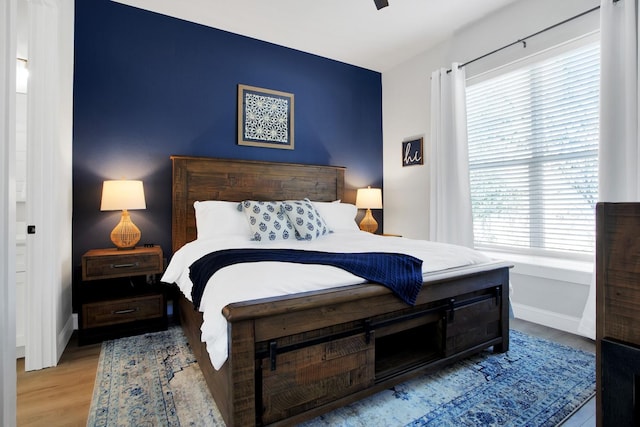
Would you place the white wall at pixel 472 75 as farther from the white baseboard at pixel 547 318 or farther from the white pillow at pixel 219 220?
the white pillow at pixel 219 220

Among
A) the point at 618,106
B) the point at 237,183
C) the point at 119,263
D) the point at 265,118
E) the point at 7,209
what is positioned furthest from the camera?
the point at 265,118

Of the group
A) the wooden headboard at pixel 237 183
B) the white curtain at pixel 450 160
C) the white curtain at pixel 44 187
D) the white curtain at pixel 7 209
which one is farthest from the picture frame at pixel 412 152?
the white curtain at pixel 7 209

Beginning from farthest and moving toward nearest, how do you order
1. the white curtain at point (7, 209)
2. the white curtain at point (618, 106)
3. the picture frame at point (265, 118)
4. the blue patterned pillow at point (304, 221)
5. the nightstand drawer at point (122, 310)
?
the picture frame at point (265, 118)
the blue patterned pillow at point (304, 221)
the nightstand drawer at point (122, 310)
the white curtain at point (618, 106)
the white curtain at point (7, 209)

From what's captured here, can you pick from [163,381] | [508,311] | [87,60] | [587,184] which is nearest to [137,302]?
[163,381]

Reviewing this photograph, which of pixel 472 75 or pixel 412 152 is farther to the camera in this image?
pixel 412 152

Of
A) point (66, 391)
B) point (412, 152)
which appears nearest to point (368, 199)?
point (412, 152)

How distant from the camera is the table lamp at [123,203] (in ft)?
8.39

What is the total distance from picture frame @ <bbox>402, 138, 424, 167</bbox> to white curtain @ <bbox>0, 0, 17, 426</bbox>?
3584 mm

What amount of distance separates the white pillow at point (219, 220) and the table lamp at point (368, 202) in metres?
1.60

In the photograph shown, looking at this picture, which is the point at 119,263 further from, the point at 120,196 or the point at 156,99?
the point at 156,99

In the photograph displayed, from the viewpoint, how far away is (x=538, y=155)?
114 inches

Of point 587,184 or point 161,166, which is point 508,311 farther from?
point 161,166

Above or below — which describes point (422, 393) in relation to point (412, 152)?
below

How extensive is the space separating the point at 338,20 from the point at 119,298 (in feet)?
10.4
